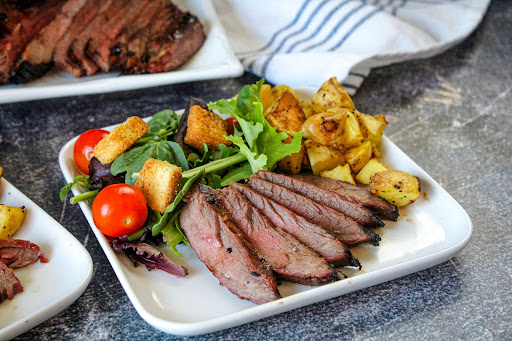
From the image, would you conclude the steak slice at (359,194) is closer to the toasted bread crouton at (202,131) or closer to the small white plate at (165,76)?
the toasted bread crouton at (202,131)

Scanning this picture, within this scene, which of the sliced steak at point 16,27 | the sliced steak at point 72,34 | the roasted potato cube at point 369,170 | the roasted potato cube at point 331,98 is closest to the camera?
the roasted potato cube at point 369,170

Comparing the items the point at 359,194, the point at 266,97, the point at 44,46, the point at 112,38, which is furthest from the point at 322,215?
the point at 44,46

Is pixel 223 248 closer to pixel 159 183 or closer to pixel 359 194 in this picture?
pixel 159 183

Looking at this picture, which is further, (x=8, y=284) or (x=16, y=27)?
(x=16, y=27)

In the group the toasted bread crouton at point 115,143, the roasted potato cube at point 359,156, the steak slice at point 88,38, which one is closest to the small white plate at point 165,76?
the steak slice at point 88,38

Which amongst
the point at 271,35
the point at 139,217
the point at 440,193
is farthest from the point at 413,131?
the point at 139,217

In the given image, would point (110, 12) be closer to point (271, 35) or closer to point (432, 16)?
point (271, 35)
